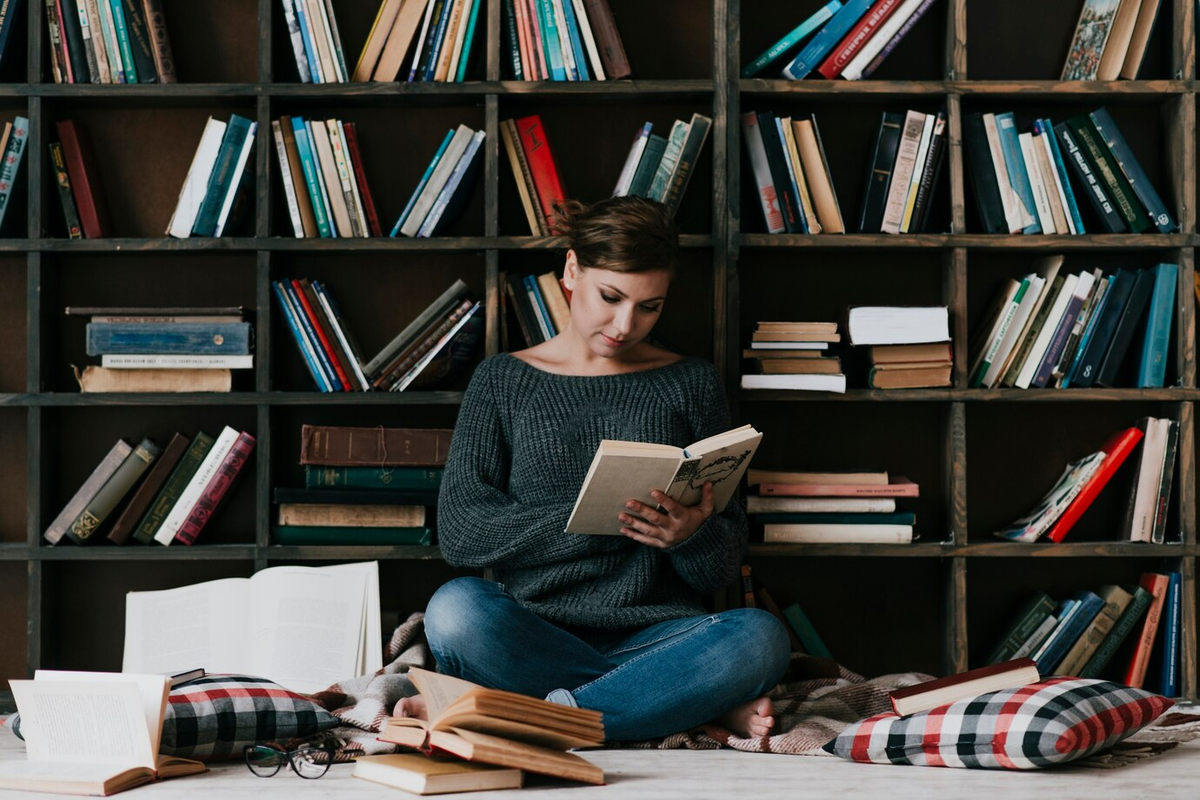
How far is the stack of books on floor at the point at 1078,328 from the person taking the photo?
2.38 metres

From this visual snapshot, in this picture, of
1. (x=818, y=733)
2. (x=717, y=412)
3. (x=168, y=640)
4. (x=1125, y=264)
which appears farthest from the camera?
(x=1125, y=264)

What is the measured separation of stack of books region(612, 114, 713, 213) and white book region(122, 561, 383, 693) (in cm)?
102

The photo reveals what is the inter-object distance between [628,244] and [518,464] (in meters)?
0.48

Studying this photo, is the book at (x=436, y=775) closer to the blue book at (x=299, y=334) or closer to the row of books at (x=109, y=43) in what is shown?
the blue book at (x=299, y=334)

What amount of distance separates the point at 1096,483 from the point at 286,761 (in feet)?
5.82

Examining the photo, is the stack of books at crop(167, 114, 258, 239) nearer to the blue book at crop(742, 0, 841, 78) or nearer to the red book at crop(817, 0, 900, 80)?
the blue book at crop(742, 0, 841, 78)

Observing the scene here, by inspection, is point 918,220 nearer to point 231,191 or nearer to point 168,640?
point 231,191

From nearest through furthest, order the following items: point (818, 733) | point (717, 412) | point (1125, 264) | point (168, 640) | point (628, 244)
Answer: point (818, 733)
point (628, 244)
point (717, 412)
point (168, 640)
point (1125, 264)

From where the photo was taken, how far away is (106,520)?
245cm

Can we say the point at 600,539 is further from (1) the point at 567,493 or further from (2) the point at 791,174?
(2) the point at 791,174

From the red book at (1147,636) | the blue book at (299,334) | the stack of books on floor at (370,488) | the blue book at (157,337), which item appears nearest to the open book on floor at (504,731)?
the stack of books on floor at (370,488)

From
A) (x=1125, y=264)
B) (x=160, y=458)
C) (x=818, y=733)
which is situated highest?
(x=1125, y=264)

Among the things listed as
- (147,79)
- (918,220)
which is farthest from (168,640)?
(918,220)

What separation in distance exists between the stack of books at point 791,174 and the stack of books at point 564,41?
0.33 meters
